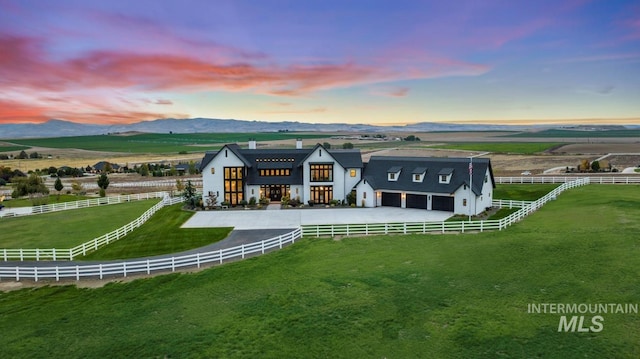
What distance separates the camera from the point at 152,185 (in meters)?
75.2

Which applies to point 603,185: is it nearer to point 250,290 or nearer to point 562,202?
point 562,202

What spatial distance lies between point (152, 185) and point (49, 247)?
155 feet

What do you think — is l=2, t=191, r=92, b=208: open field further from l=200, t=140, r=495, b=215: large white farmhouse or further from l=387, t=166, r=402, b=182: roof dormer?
l=387, t=166, r=402, b=182: roof dormer

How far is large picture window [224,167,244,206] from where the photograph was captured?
46375 millimetres

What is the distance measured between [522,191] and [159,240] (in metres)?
39.6

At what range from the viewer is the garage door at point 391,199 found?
4334 centimetres

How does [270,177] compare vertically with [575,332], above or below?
above

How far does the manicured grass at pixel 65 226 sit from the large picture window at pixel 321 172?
18.6 m

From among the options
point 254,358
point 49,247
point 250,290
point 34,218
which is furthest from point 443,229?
point 34,218

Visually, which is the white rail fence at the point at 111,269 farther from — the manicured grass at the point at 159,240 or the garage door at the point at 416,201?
the garage door at the point at 416,201

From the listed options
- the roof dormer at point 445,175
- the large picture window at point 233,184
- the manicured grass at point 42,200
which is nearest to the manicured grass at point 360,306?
the roof dormer at point 445,175

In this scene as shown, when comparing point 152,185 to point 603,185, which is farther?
point 152,185

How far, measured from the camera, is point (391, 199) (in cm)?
4384

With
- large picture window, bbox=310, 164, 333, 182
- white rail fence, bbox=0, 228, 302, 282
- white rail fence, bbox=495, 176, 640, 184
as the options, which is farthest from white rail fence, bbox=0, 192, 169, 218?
white rail fence, bbox=495, 176, 640, 184
